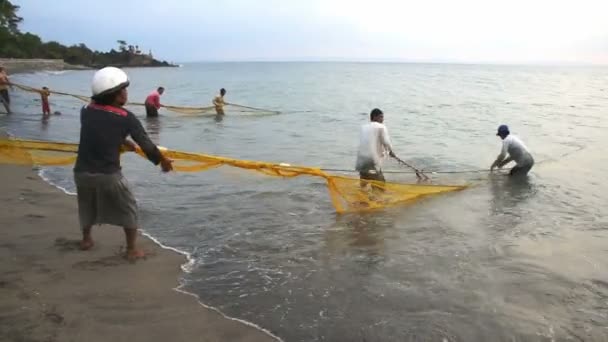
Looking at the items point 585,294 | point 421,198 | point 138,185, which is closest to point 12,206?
point 138,185

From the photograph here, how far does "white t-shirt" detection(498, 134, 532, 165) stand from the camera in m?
10.2

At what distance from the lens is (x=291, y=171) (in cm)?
618

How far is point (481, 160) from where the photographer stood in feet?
46.3

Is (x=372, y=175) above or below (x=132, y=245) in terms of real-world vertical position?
above

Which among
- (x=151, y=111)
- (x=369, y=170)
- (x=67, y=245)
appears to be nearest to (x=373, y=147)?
(x=369, y=170)

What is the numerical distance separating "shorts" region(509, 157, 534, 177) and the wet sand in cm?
782

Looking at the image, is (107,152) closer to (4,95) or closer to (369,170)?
(369,170)

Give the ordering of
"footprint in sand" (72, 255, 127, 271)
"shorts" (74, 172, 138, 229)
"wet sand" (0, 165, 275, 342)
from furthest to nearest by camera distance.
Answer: "footprint in sand" (72, 255, 127, 271), "shorts" (74, 172, 138, 229), "wet sand" (0, 165, 275, 342)

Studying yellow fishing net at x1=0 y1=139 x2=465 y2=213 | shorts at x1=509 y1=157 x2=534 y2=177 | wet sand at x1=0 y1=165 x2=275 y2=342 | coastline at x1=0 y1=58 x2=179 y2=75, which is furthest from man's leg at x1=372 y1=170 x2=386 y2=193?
coastline at x1=0 y1=58 x2=179 y2=75

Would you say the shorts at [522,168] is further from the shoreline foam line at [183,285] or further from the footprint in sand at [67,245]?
the footprint in sand at [67,245]

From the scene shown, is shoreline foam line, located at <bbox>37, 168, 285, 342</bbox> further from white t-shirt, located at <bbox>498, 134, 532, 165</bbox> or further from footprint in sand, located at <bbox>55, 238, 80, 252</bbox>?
white t-shirt, located at <bbox>498, 134, 532, 165</bbox>

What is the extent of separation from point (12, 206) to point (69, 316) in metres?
3.42

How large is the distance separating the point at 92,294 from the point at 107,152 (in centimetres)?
121

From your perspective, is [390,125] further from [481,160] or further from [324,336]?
[324,336]
